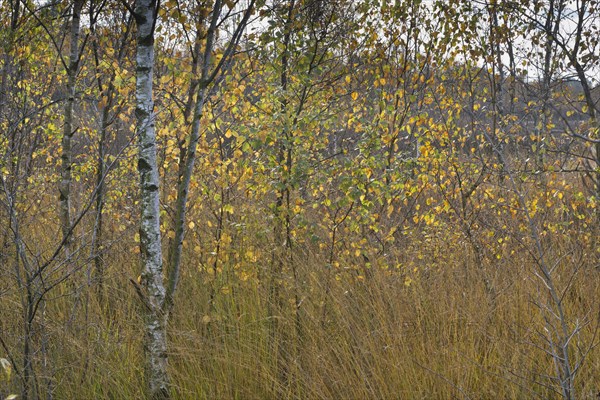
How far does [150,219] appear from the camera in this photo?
341 centimetres

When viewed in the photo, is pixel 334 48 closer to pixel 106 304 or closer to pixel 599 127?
pixel 599 127

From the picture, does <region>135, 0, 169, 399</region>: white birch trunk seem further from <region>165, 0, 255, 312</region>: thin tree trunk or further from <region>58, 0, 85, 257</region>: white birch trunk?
<region>58, 0, 85, 257</region>: white birch trunk

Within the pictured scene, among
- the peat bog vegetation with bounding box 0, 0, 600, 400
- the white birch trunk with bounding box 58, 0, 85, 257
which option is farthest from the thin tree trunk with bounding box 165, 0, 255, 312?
the white birch trunk with bounding box 58, 0, 85, 257

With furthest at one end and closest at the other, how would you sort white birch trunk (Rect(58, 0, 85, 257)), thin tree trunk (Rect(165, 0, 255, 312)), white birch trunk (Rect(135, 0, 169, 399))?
white birch trunk (Rect(58, 0, 85, 257)) < thin tree trunk (Rect(165, 0, 255, 312)) < white birch trunk (Rect(135, 0, 169, 399))

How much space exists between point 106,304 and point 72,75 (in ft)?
5.76

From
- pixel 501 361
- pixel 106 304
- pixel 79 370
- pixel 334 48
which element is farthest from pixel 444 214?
pixel 79 370

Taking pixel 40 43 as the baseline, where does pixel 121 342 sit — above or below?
below

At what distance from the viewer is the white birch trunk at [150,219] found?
3352 mm

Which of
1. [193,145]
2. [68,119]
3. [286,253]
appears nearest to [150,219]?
[193,145]

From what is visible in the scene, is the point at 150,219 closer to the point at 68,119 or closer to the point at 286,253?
the point at 286,253

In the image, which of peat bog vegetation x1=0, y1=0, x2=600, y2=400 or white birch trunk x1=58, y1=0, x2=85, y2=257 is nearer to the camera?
peat bog vegetation x1=0, y1=0, x2=600, y2=400

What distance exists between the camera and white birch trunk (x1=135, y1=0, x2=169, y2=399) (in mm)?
3352

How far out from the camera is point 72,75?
4.57 meters

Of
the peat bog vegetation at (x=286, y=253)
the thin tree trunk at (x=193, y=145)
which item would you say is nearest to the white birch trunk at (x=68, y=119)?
the peat bog vegetation at (x=286, y=253)
